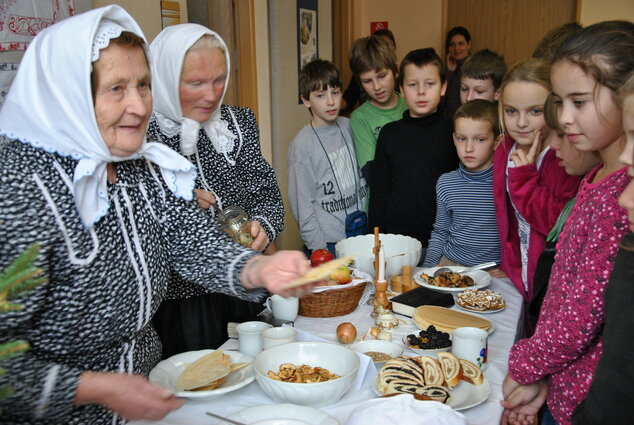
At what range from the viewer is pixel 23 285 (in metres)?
0.64

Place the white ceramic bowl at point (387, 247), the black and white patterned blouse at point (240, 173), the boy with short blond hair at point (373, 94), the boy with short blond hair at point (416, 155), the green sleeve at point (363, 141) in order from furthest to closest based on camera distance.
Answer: the green sleeve at point (363, 141) → the boy with short blond hair at point (373, 94) → the boy with short blond hair at point (416, 155) → the white ceramic bowl at point (387, 247) → the black and white patterned blouse at point (240, 173)

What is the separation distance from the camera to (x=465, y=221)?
262 centimetres

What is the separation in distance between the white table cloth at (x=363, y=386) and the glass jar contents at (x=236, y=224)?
0.35m

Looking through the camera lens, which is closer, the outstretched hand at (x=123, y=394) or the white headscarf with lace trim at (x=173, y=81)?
the outstretched hand at (x=123, y=394)

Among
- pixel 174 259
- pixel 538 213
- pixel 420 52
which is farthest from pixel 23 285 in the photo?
pixel 420 52

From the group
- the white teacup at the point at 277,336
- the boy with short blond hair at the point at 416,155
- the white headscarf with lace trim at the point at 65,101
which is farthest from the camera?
the boy with short blond hair at the point at 416,155

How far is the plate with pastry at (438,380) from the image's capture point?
135 cm

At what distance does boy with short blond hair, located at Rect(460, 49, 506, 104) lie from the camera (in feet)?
9.91

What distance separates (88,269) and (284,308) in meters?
0.81

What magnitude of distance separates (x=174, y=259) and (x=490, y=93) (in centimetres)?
Result: 218

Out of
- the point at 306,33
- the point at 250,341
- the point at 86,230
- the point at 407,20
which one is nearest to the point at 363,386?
the point at 250,341

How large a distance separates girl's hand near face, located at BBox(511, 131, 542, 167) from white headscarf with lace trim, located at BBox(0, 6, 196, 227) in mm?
1604

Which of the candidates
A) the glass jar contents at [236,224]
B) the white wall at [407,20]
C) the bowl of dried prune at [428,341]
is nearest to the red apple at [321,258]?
the glass jar contents at [236,224]

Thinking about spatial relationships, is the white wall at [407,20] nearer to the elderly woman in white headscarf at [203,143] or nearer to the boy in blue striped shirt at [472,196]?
the boy in blue striped shirt at [472,196]
